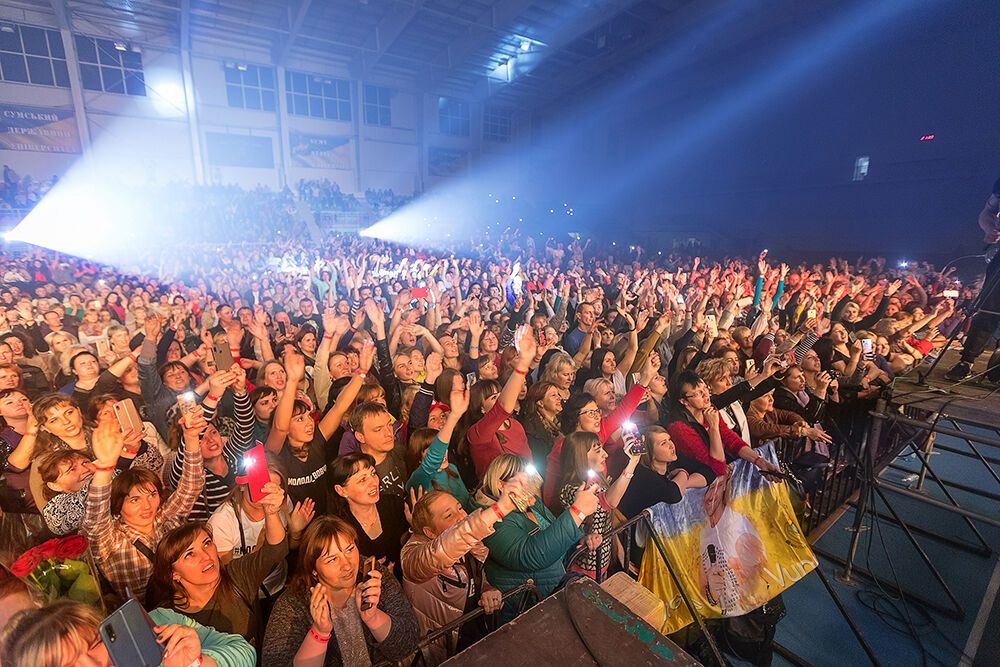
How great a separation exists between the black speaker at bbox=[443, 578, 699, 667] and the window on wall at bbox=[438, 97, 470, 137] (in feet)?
104

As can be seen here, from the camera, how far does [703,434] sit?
12.1 feet

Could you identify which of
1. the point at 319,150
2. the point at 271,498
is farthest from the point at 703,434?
the point at 319,150

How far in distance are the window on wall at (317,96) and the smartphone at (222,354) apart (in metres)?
24.5

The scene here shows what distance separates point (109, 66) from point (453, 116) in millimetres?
17409

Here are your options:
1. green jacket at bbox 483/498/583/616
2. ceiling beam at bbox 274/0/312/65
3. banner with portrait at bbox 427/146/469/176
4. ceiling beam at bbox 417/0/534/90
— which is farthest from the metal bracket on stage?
banner with portrait at bbox 427/146/469/176

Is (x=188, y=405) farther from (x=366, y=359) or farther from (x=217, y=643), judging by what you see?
(x=366, y=359)

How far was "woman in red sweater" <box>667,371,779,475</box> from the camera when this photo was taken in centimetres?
352

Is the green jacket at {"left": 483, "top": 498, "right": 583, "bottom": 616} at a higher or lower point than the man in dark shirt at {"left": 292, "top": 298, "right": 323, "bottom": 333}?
lower

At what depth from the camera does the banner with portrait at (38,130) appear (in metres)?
18.7

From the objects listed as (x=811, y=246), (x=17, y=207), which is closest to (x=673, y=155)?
(x=811, y=246)

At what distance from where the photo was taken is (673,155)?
24.3m

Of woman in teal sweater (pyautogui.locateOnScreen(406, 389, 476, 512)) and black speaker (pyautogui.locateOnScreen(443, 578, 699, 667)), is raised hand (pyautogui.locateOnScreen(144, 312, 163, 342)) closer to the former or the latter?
woman in teal sweater (pyautogui.locateOnScreen(406, 389, 476, 512))

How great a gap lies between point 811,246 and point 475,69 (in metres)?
19.5

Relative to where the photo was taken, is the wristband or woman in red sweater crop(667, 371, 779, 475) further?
woman in red sweater crop(667, 371, 779, 475)
